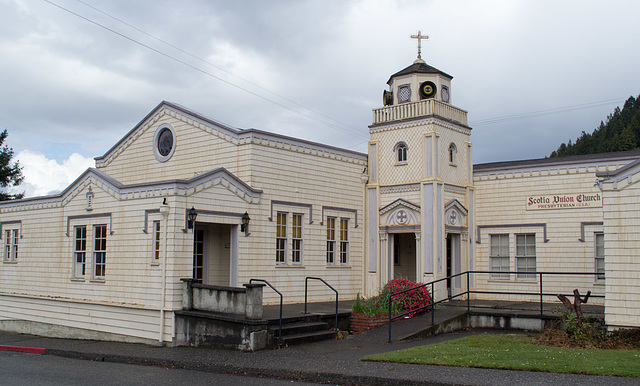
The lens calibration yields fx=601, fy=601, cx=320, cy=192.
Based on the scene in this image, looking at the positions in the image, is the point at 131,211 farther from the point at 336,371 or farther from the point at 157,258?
the point at 336,371

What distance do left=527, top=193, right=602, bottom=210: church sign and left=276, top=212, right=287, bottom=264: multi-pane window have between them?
8355mm

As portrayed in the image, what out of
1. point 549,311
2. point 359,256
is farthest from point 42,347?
point 549,311

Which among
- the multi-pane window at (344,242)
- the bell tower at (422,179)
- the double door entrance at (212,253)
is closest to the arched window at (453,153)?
the bell tower at (422,179)

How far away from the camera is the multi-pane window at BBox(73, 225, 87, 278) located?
1800 centimetres

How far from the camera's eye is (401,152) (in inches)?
827

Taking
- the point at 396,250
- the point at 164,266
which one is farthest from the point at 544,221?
the point at 164,266

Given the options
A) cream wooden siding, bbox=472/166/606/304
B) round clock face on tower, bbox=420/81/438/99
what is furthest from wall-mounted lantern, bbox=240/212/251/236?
cream wooden siding, bbox=472/166/606/304

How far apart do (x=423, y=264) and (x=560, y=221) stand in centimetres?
468

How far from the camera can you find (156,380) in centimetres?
1083

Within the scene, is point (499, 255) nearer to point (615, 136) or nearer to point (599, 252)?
point (599, 252)

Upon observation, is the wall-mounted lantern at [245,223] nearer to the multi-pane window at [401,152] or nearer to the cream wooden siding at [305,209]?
the cream wooden siding at [305,209]

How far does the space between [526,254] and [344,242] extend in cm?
617

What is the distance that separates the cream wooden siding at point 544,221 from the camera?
19203mm

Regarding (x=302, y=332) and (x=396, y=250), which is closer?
(x=302, y=332)
